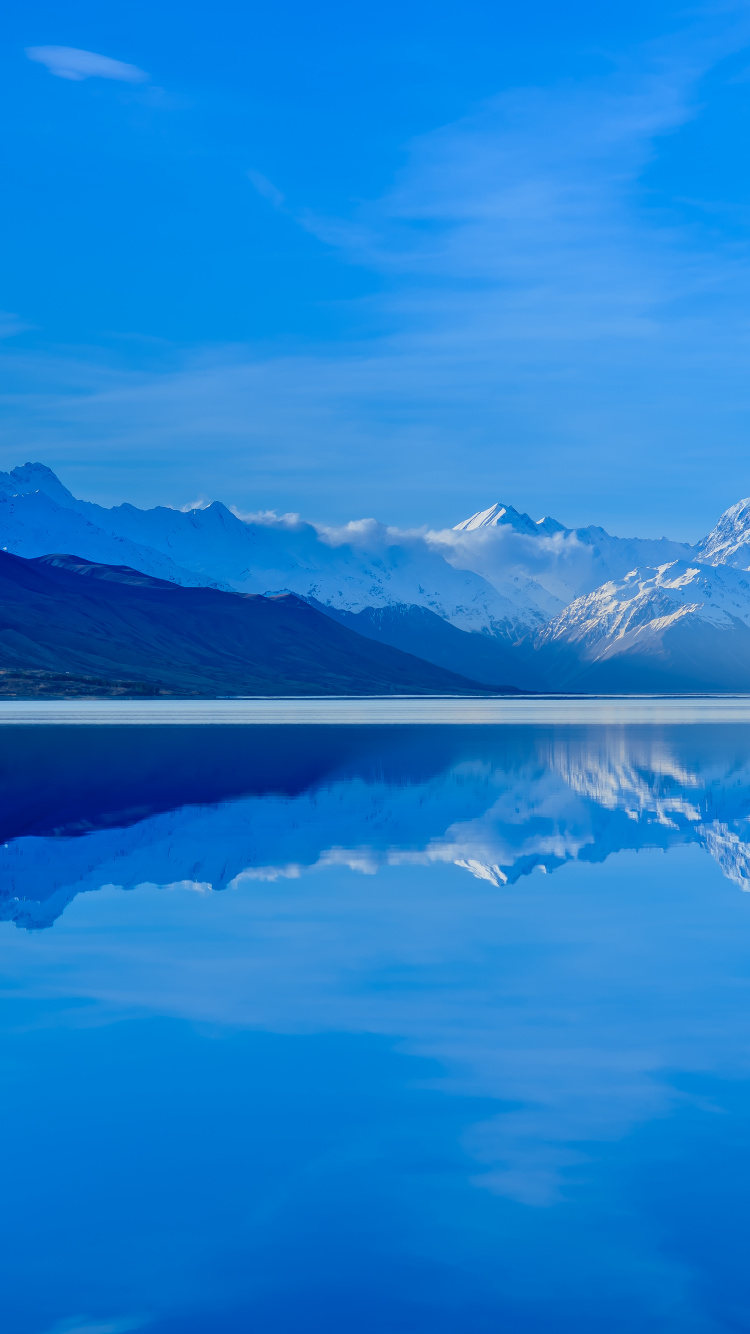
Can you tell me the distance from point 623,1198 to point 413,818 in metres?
28.3

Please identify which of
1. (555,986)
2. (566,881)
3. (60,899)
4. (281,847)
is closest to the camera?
(555,986)

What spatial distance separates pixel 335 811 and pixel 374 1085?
27.0 metres

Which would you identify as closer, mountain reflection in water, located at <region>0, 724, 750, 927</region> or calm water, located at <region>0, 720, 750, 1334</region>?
calm water, located at <region>0, 720, 750, 1334</region>

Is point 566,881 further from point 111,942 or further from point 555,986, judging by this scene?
point 111,942

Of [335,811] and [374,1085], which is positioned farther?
[335,811]

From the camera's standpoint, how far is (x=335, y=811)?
4153cm

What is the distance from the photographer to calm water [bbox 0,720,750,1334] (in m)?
10.1

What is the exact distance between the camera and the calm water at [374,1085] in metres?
10.1

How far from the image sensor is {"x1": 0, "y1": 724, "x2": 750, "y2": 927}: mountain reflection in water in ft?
99.0

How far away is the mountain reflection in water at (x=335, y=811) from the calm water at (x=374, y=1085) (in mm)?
320

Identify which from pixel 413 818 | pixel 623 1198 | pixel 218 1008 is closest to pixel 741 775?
pixel 413 818

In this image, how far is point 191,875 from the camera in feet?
95.2

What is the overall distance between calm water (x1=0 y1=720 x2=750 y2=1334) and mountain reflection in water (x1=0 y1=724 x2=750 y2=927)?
32 centimetres

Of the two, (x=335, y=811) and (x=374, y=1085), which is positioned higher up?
(x=335, y=811)
